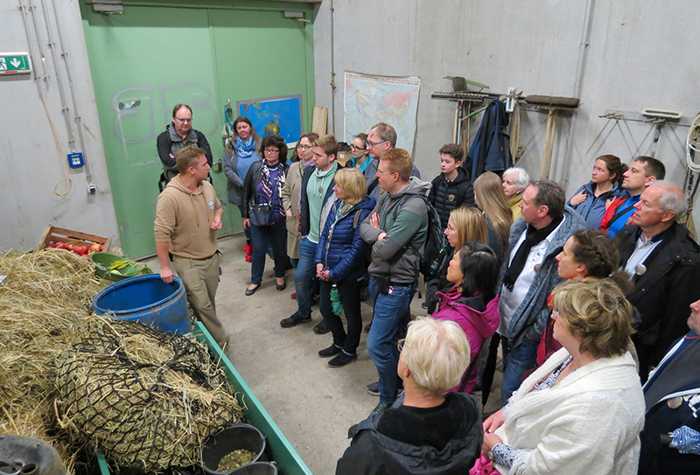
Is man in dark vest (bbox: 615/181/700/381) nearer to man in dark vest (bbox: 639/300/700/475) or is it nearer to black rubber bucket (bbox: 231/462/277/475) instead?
man in dark vest (bbox: 639/300/700/475)

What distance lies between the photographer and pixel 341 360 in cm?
371

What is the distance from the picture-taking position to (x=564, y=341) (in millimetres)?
1656

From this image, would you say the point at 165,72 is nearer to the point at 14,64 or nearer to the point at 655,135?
the point at 14,64

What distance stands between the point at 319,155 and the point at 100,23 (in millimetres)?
2863

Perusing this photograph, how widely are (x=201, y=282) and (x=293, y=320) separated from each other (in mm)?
1096

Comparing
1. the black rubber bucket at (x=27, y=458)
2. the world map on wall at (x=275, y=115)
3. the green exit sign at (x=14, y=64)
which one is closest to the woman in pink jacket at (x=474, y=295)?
the black rubber bucket at (x=27, y=458)

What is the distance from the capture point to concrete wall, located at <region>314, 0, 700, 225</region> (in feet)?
10.9

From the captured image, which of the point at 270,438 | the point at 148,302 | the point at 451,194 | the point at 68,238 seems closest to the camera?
the point at 270,438

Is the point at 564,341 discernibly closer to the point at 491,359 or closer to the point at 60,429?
the point at 491,359

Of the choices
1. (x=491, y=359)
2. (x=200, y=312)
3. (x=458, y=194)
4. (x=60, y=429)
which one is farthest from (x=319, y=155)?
(x=60, y=429)

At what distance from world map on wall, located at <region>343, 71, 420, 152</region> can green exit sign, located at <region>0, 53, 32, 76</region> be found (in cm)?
335

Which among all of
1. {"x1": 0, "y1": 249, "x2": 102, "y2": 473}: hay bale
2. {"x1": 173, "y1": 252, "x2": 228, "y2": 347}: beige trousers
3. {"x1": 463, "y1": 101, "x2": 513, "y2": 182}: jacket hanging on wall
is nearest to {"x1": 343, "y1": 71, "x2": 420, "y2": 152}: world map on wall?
{"x1": 463, "y1": 101, "x2": 513, "y2": 182}: jacket hanging on wall

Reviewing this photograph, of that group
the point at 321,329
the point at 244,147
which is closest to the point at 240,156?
the point at 244,147

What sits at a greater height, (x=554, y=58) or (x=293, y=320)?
(x=554, y=58)
